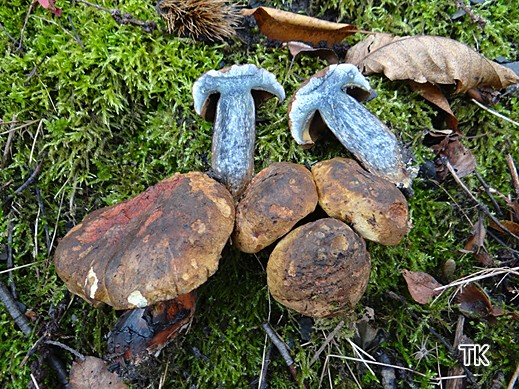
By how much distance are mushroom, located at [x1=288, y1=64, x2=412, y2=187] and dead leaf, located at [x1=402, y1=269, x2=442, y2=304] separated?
24.9 inches

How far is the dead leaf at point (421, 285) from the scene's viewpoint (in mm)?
2574

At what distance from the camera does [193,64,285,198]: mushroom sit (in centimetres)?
244

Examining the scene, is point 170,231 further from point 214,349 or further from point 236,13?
point 236,13

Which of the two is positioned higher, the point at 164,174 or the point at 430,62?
the point at 430,62

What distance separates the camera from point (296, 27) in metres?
2.80

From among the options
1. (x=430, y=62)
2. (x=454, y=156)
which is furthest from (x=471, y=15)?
(x=454, y=156)

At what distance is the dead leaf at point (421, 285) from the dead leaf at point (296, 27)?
1.68 meters

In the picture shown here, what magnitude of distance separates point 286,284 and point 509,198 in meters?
1.80

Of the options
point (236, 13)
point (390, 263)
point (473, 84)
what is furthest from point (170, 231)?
point (473, 84)

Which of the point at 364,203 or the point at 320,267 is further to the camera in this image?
the point at 364,203

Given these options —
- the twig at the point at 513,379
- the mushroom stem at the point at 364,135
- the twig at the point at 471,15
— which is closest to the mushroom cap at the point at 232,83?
the mushroom stem at the point at 364,135

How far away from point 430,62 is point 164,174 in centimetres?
194

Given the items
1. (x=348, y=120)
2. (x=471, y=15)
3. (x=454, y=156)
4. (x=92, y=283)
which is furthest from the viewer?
(x=471, y=15)

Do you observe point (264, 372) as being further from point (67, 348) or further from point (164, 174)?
point (164, 174)
